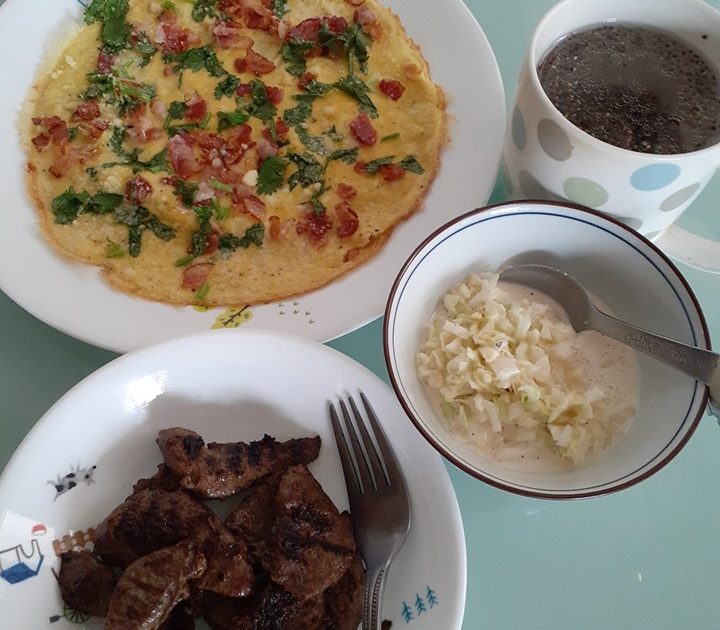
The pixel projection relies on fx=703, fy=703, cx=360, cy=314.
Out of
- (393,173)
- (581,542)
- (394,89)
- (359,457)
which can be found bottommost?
(581,542)

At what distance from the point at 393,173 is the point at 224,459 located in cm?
92

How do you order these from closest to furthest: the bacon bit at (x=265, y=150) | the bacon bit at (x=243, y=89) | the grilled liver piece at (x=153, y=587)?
the grilled liver piece at (x=153, y=587) → the bacon bit at (x=265, y=150) → the bacon bit at (x=243, y=89)

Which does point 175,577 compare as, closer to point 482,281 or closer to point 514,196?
point 482,281

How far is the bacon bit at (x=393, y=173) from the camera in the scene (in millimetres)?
1898

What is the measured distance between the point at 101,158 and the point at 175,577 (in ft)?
4.06

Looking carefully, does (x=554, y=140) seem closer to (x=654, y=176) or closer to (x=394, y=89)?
(x=654, y=176)

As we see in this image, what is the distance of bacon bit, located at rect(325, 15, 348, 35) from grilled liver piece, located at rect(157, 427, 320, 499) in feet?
4.31

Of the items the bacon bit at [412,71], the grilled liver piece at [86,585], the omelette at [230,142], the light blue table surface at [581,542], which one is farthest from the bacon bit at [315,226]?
the grilled liver piece at [86,585]

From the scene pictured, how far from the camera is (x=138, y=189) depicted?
6.16 feet

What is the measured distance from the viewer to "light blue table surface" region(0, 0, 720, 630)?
141cm

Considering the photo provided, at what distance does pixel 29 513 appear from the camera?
128 centimetres

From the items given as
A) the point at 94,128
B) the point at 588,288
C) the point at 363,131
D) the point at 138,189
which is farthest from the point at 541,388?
the point at 94,128

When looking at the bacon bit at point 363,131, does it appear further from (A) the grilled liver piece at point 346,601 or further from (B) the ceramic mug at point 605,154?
(A) the grilled liver piece at point 346,601

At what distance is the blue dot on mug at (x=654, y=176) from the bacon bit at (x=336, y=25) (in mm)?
1153
